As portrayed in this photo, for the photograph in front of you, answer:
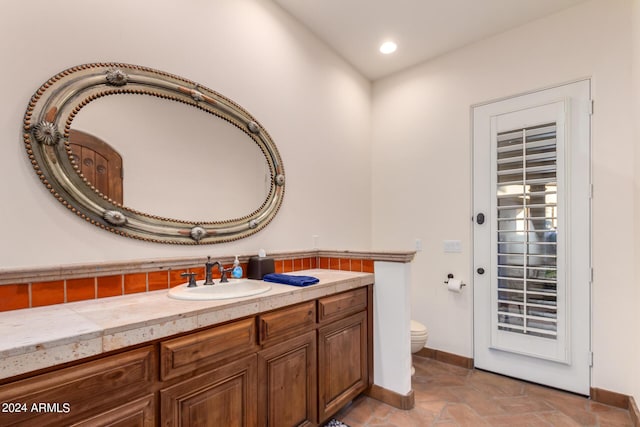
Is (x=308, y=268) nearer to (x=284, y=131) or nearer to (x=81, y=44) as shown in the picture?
(x=284, y=131)

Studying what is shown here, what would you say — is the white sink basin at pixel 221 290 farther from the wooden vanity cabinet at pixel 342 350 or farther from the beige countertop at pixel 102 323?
the wooden vanity cabinet at pixel 342 350

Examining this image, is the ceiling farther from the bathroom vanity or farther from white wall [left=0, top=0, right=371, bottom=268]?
the bathroom vanity

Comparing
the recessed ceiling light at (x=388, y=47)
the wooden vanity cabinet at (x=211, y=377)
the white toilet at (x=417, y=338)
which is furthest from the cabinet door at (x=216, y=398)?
the recessed ceiling light at (x=388, y=47)

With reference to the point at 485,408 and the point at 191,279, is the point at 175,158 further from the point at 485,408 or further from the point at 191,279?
the point at 485,408

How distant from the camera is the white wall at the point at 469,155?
2.22 m

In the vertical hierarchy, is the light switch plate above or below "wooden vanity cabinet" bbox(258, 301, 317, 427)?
above

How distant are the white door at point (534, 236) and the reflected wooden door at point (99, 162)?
272 cm

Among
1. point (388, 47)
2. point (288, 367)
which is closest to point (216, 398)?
point (288, 367)

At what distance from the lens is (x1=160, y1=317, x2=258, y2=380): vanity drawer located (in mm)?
1165

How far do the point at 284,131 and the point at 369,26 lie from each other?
1190 millimetres

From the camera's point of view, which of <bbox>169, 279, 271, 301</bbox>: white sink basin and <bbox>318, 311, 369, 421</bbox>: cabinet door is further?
<bbox>318, 311, 369, 421</bbox>: cabinet door

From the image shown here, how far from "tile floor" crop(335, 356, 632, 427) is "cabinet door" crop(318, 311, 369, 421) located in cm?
19

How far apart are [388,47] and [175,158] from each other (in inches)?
88.0

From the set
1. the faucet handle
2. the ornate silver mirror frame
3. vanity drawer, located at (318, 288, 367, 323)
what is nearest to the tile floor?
vanity drawer, located at (318, 288, 367, 323)
